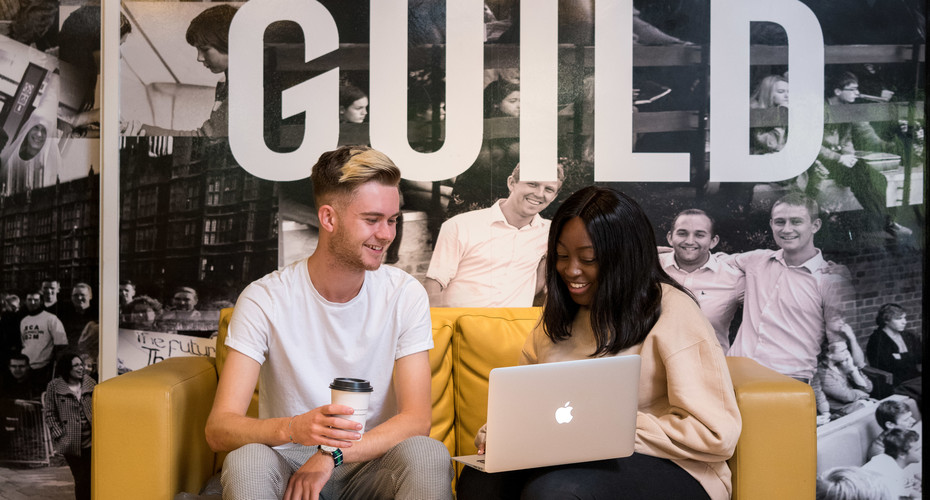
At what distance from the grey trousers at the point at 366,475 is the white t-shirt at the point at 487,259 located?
3.81ft

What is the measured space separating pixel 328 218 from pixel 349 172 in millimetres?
138

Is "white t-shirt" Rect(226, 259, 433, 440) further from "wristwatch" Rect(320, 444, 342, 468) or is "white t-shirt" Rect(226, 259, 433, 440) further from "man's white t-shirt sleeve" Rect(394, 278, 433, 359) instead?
"wristwatch" Rect(320, 444, 342, 468)

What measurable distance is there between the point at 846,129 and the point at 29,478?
3504mm

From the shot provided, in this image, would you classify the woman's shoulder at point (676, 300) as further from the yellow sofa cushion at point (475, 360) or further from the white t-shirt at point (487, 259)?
the white t-shirt at point (487, 259)

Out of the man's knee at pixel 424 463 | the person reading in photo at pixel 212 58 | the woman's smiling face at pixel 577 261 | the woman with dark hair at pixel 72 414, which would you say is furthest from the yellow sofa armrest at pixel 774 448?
the woman with dark hair at pixel 72 414

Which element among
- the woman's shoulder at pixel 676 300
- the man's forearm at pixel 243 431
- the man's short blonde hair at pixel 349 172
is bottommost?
the man's forearm at pixel 243 431

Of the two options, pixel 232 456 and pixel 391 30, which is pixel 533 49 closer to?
pixel 391 30

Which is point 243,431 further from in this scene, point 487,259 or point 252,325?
point 487,259

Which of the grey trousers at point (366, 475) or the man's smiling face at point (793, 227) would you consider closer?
the grey trousers at point (366, 475)

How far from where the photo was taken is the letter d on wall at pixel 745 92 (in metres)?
3.03


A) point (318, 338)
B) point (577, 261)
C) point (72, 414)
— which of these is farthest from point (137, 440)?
point (72, 414)

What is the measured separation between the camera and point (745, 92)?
9.95 feet

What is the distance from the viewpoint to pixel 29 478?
3041 millimetres

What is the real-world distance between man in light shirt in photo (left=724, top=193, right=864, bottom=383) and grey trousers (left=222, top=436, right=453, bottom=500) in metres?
1.69
